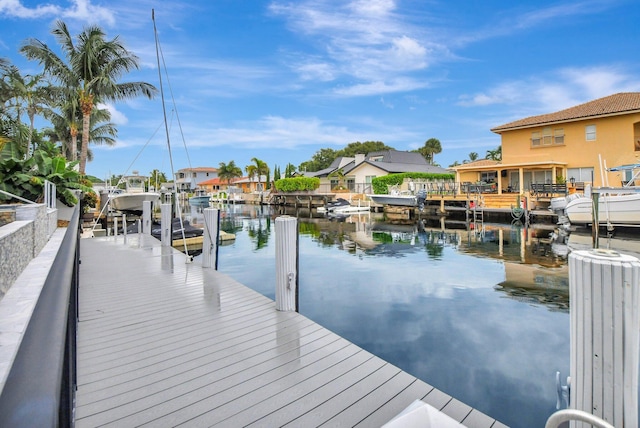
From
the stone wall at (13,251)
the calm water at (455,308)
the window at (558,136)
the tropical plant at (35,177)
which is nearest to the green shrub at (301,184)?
the window at (558,136)

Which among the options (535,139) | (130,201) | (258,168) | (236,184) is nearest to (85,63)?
(130,201)

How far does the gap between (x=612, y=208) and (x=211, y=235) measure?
54.6ft

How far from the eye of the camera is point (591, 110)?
2392 cm

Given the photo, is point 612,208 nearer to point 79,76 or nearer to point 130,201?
point 130,201

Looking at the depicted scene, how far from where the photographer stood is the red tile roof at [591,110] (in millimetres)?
22438

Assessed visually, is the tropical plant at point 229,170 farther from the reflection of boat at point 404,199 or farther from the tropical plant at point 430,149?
the reflection of boat at point 404,199

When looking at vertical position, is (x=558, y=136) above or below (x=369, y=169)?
above

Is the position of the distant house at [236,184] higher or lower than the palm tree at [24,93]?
lower

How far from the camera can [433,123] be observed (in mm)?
68562

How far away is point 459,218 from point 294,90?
36520mm

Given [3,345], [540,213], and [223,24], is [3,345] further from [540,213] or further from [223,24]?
[223,24]

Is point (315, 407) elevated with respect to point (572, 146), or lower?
lower

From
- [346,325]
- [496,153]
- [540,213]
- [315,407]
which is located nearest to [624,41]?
[540,213]

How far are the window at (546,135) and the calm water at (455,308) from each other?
14618 mm
